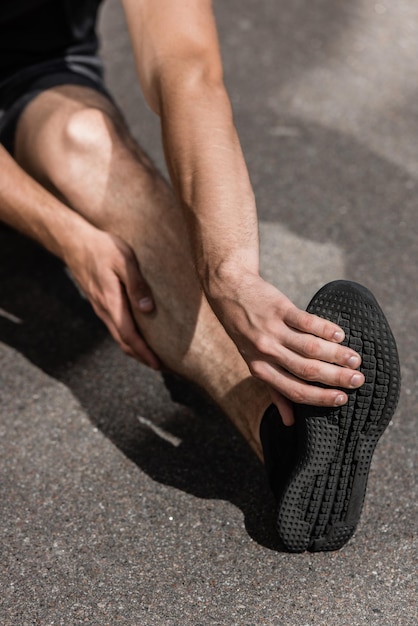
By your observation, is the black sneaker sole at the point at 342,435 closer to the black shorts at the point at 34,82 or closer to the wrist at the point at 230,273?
the wrist at the point at 230,273

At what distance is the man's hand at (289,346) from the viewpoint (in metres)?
1.08

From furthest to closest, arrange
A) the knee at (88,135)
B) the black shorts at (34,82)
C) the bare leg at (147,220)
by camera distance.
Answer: the black shorts at (34,82)
the knee at (88,135)
the bare leg at (147,220)

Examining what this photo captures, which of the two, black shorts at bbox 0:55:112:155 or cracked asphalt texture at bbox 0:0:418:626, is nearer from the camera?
cracked asphalt texture at bbox 0:0:418:626

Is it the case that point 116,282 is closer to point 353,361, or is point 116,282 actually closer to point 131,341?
point 131,341

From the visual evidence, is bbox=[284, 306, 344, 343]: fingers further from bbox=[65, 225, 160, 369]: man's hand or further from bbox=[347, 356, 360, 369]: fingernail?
bbox=[65, 225, 160, 369]: man's hand

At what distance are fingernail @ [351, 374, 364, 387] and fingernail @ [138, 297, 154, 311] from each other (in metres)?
0.41

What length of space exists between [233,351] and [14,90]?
2.30 feet

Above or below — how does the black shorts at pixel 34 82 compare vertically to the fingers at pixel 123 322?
above

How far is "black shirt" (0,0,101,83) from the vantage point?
1695 mm

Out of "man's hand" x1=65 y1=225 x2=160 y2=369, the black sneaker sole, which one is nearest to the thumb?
A: "man's hand" x1=65 y1=225 x2=160 y2=369

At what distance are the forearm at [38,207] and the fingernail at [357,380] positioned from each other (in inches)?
21.2

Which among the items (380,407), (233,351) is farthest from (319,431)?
(233,351)

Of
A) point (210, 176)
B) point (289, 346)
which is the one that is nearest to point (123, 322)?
point (210, 176)

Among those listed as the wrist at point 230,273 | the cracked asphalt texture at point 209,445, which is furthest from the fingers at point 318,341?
the cracked asphalt texture at point 209,445
